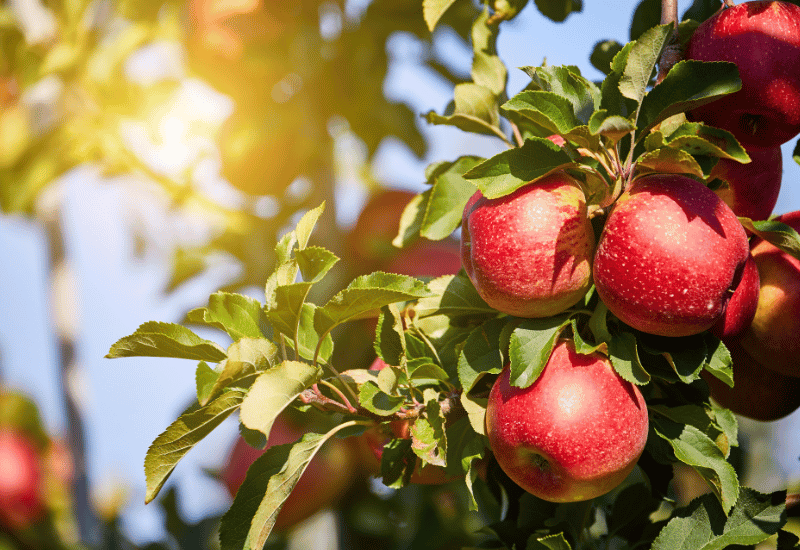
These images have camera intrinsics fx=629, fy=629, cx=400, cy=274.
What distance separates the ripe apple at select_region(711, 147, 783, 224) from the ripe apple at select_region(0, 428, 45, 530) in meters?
2.53

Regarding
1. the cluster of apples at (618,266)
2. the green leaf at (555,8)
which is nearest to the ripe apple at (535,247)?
the cluster of apples at (618,266)

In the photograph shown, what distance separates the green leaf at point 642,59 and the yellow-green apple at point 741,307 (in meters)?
0.28

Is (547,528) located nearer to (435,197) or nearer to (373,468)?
(435,197)

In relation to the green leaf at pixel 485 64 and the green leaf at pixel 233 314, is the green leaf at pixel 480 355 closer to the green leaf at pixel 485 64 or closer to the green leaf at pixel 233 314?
the green leaf at pixel 233 314

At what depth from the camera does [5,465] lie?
242 centimetres

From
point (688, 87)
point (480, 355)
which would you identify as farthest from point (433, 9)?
point (480, 355)

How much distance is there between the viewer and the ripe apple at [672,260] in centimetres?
71

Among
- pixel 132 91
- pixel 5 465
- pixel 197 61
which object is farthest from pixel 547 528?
pixel 5 465

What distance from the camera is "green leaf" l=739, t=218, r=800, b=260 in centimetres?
83

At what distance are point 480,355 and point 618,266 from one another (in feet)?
0.69

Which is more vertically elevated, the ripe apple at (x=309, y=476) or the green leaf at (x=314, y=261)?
the green leaf at (x=314, y=261)

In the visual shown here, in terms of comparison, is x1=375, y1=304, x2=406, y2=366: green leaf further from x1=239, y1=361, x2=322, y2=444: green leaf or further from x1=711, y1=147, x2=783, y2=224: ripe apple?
x1=711, y1=147, x2=783, y2=224: ripe apple

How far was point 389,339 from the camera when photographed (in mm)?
842

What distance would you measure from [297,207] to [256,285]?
0.26m
